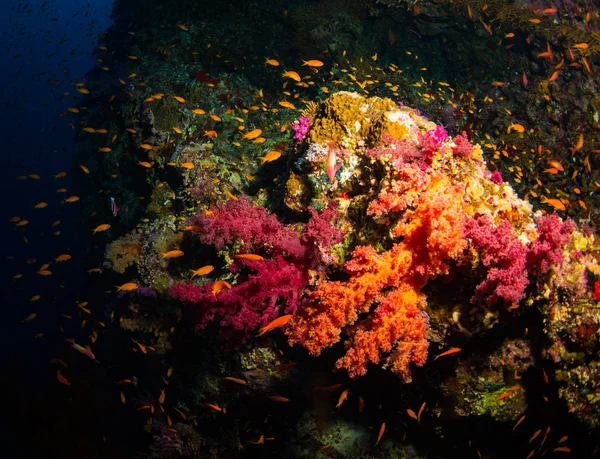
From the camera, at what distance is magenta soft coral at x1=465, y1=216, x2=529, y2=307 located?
2936 millimetres

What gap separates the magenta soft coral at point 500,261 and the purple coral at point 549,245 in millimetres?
86

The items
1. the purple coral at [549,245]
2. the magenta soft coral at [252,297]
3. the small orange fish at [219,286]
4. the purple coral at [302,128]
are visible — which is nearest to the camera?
the purple coral at [549,245]

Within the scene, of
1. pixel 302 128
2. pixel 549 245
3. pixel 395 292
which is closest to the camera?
pixel 549 245

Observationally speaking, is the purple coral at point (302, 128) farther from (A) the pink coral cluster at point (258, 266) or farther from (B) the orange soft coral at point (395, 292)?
(B) the orange soft coral at point (395, 292)

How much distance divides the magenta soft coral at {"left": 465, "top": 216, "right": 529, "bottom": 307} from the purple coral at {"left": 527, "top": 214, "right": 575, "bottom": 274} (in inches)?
3.4

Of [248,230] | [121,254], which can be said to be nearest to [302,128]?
[248,230]

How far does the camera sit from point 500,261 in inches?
123

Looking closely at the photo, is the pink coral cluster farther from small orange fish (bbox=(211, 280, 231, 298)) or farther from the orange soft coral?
the orange soft coral

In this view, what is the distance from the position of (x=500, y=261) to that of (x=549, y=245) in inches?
16.7

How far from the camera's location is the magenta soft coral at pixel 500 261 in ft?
9.63

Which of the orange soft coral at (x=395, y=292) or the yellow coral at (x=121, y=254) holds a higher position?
the orange soft coral at (x=395, y=292)

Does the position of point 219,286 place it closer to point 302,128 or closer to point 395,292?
point 395,292

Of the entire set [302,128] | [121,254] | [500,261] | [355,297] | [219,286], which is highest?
[302,128]

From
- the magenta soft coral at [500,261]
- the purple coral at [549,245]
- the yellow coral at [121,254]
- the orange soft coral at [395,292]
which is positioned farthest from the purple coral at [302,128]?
the yellow coral at [121,254]
